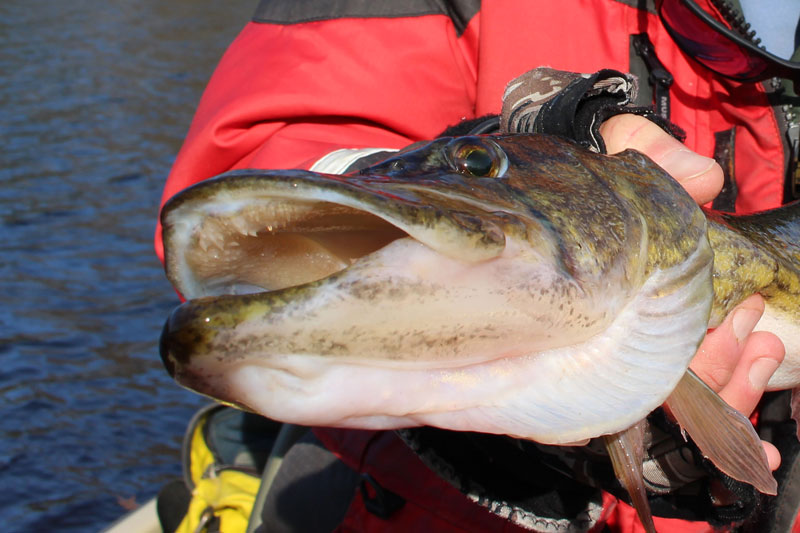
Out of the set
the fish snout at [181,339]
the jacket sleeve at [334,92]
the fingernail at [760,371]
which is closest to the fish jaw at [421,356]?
the fish snout at [181,339]

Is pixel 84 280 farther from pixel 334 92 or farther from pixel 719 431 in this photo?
pixel 719 431

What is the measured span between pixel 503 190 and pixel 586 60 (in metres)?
1.42

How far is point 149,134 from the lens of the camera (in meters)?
9.51

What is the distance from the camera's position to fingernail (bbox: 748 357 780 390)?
74.0 inches

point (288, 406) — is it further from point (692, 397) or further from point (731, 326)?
point (731, 326)

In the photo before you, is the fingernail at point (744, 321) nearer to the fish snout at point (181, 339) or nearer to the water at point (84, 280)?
the fish snout at point (181, 339)

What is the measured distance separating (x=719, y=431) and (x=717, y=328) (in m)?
0.29

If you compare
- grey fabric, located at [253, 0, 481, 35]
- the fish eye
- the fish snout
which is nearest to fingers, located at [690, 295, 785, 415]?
the fish eye

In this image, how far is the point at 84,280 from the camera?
6.39 meters

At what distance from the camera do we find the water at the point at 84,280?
4.56 m

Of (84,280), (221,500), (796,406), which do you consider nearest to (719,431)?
(796,406)

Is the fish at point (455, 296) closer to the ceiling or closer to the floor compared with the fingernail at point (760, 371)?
closer to the ceiling

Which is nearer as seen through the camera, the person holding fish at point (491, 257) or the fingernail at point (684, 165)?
the person holding fish at point (491, 257)

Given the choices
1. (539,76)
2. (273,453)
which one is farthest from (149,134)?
(539,76)
